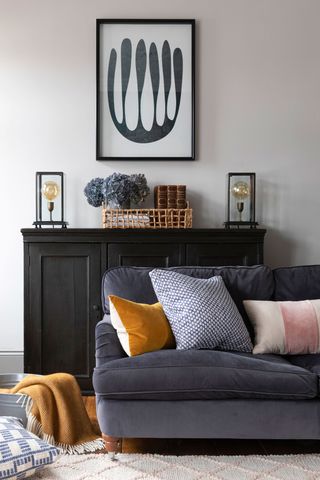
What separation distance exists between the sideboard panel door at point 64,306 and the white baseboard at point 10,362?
461mm

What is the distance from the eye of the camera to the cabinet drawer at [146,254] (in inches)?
150

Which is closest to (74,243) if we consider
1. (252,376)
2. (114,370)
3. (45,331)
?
(45,331)

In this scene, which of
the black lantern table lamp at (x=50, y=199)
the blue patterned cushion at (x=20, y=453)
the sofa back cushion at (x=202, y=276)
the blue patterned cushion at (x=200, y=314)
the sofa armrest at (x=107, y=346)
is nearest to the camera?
the blue patterned cushion at (x=20, y=453)

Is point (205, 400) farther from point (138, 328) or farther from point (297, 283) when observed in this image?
point (297, 283)

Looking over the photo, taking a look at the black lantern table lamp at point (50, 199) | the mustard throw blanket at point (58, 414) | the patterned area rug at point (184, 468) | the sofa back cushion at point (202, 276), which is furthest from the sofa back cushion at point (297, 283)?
the black lantern table lamp at point (50, 199)

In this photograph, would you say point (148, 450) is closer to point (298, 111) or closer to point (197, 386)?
point (197, 386)

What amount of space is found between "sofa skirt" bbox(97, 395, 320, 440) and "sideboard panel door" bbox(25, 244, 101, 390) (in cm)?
113

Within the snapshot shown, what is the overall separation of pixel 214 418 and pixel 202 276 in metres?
0.92

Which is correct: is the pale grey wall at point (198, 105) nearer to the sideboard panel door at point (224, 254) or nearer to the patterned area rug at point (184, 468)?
the sideboard panel door at point (224, 254)

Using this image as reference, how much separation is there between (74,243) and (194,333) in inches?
45.1

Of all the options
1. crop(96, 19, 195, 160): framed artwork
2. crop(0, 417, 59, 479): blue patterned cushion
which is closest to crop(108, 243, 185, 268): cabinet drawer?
crop(96, 19, 195, 160): framed artwork

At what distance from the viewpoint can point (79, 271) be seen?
12.6ft

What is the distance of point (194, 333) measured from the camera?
3000 mm

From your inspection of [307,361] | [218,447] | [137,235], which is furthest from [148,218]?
[218,447]
